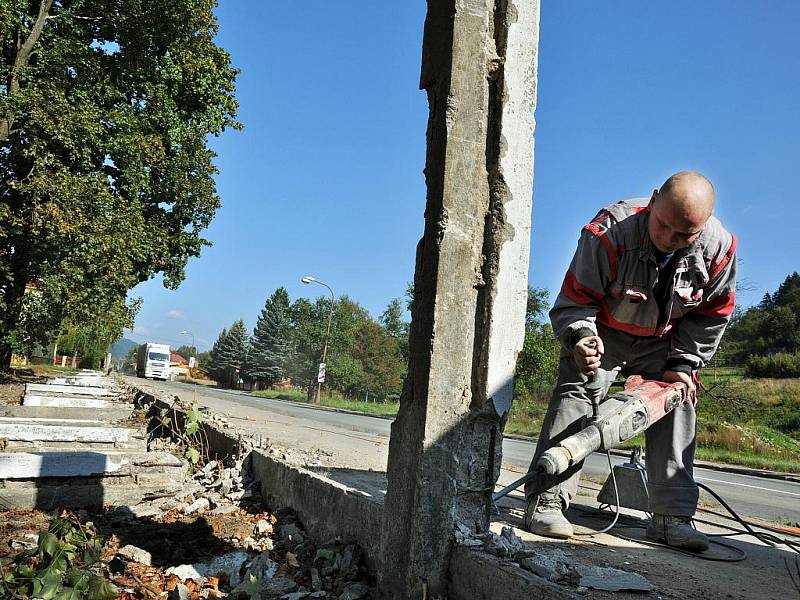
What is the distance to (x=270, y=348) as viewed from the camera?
66.8 m

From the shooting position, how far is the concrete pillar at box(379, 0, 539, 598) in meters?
2.65

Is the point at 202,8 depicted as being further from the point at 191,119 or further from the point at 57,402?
the point at 57,402

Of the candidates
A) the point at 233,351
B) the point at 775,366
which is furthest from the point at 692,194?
the point at 233,351

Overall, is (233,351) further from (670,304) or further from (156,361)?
(670,304)

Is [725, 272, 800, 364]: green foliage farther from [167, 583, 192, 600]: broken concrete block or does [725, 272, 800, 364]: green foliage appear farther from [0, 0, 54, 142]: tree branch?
[167, 583, 192, 600]: broken concrete block

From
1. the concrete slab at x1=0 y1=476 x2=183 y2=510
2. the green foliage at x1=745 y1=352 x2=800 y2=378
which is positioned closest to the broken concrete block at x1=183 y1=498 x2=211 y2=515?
the concrete slab at x1=0 y1=476 x2=183 y2=510

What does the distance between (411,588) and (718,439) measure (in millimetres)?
19105

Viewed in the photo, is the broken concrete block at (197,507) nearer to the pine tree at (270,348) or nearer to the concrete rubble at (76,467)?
the concrete rubble at (76,467)

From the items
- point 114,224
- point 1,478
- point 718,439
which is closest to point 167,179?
point 114,224

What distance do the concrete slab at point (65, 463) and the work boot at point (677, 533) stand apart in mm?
4123

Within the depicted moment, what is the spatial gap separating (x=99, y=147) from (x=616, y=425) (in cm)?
1377

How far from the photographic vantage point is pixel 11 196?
1331cm

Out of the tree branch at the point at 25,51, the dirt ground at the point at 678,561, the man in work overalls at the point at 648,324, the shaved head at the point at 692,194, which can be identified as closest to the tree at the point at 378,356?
the tree branch at the point at 25,51

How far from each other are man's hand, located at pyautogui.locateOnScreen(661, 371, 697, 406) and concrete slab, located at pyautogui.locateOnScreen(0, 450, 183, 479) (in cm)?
429
